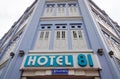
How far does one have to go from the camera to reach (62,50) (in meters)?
6.11

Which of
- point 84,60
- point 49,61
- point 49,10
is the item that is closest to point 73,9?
point 49,10

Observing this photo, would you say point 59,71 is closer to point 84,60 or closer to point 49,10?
point 84,60

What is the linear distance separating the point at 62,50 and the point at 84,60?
3.30 ft

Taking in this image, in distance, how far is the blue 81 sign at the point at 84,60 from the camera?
536cm

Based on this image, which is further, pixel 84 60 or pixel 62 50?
pixel 62 50

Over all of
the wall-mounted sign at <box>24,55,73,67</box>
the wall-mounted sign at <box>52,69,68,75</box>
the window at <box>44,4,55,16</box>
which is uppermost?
the window at <box>44,4,55,16</box>

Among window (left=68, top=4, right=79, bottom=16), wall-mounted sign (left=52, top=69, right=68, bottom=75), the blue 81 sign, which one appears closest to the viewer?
wall-mounted sign (left=52, top=69, right=68, bottom=75)

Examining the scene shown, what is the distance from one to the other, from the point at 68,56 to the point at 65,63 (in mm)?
396

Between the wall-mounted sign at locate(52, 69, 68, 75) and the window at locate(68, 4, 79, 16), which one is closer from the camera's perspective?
the wall-mounted sign at locate(52, 69, 68, 75)

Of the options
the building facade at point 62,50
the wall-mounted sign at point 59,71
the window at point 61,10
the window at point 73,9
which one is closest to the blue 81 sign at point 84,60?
the building facade at point 62,50

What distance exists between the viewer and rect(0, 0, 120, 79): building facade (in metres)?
5.23

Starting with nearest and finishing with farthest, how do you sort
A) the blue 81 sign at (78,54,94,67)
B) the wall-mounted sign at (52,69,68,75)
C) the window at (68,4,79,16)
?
the wall-mounted sign at (52,69,68,75) → the blue 81 sign at (78,54,94,67) → the window at (68,4,79,16)

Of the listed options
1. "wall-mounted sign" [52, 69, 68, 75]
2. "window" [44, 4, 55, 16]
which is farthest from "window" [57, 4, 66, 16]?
"wall-mounted sign" [52, 69, 68, 75]

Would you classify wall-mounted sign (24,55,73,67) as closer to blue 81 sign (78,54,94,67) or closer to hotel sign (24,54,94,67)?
hotel sign (24,54,94,67)
